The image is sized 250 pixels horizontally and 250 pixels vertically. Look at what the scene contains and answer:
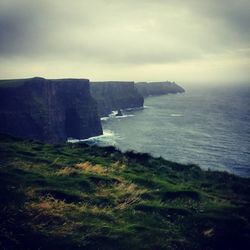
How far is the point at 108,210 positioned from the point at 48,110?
109041 millimetres

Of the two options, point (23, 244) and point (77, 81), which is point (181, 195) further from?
point (77, 81)

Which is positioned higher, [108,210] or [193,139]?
[108,210]

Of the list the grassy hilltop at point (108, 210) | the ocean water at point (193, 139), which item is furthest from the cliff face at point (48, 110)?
the grassy hilltop at point (108, 210)

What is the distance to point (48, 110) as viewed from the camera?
12738cm

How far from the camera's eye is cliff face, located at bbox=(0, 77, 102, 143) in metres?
115

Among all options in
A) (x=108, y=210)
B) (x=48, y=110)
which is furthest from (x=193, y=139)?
(x=108, y=210)

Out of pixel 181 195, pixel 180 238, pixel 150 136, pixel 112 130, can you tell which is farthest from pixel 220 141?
pixel 180 238

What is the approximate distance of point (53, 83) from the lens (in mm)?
137125

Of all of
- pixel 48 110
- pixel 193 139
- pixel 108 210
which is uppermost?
pixel 108 210

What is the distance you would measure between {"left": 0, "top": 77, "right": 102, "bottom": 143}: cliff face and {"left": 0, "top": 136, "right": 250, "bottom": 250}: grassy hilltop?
83.0 meters

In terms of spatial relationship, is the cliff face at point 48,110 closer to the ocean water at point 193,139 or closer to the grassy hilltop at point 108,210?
the ocean water at point 193,139

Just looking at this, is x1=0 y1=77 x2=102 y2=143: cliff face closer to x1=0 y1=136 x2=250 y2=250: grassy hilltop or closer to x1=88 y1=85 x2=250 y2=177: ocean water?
x1=88 y1=85 x2=250 y2=177: ocean water

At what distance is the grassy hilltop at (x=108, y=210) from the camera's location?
18078 millimetres

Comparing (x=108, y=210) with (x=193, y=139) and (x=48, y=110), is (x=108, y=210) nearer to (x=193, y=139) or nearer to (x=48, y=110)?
(x=193, y=139)
